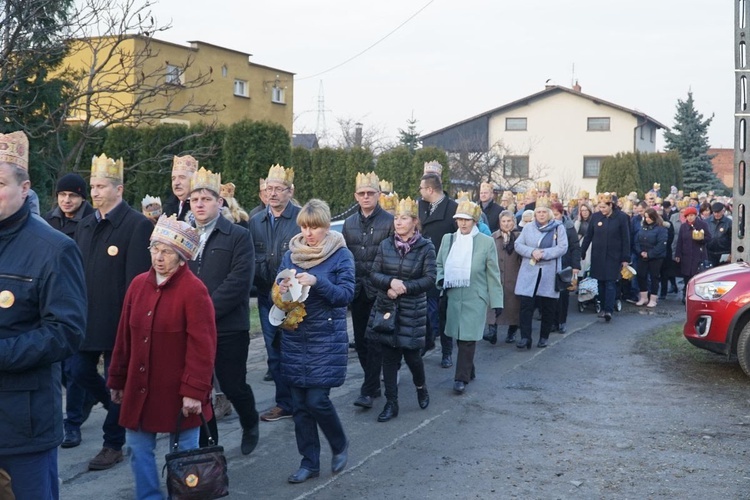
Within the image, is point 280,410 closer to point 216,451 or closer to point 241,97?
point 216,451

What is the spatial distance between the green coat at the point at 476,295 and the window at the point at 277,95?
102 feet

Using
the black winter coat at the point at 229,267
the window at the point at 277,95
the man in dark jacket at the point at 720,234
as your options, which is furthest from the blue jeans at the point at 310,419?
the window at the point at 277,95

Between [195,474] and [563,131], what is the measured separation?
192ft

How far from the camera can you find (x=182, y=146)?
61.4ft

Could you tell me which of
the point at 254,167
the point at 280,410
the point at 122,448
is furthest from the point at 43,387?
the point at 254,167

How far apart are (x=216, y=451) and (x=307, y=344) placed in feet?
5.22

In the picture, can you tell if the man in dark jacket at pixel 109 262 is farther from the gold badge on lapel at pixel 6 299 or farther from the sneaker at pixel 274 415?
the gold badge on lapel at pixel 6 299

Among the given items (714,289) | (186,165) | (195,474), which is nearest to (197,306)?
(195,474)

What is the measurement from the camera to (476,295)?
9.63 m

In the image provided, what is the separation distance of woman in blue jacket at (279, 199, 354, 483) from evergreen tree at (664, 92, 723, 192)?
54254 mm

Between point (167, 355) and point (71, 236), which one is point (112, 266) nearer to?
point (71, 236)

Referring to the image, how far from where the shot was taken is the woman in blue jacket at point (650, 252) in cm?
1716

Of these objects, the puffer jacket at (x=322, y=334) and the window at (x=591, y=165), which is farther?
the window at (x=591, y=165)

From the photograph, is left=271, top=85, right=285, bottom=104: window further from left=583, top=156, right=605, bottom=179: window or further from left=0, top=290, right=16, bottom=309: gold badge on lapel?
left=0, top=290, right=16, bottom=309: gold badge on lapel
